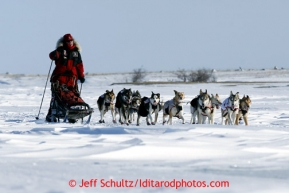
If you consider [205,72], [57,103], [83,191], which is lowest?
[83,191]

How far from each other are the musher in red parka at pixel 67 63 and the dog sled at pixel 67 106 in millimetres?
56

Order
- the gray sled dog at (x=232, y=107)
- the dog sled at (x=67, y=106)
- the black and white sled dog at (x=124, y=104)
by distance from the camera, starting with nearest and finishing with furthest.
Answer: the dog sled at (x=67, y=106) < the gray sled dog at (x=232, y=107) < the black and white sled dog at (x=124, y=104)

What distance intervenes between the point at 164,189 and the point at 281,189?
81 centimetres

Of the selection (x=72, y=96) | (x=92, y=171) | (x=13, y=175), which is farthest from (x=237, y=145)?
(x=72, y=96)

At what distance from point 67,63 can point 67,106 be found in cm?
88

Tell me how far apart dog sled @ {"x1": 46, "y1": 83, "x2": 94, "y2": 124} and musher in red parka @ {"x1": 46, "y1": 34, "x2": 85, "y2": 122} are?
0.18 ft

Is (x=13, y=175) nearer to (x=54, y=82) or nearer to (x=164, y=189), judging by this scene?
(x=164, y=189)

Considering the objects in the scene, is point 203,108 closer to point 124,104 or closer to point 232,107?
point 232,107

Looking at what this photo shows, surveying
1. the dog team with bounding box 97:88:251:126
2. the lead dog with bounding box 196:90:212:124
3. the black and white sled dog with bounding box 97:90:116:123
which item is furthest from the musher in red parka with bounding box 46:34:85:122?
the lead dog with bounding box 196:90:212:124

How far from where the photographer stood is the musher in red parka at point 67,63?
460 inches

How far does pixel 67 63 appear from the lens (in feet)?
38.5

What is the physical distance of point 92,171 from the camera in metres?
4.68

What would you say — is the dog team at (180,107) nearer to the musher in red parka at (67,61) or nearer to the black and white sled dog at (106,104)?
the black and white sled dog at (106,104)

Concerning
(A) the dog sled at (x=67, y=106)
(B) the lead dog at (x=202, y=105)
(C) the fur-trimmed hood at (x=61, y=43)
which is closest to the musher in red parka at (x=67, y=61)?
(C) the fur-trimmed hood at (x=61, y=43)
